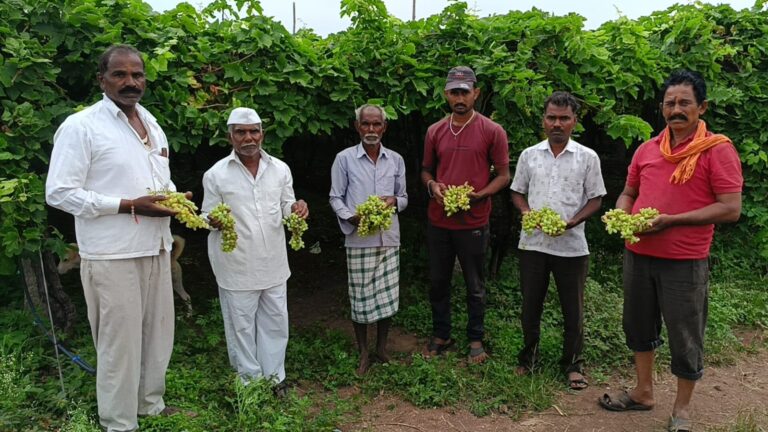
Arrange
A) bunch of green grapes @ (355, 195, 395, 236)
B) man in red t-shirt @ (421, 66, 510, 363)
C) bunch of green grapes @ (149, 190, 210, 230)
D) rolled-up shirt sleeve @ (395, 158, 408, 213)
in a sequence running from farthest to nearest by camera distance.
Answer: rolled-up shirt sleeve @ (395, 158, 408, 213) → man in red t-shirt @ (421, 66, 510, 363) → bunch of green grapes @ (355, 195, 395, 236) → bunch of green grapes @ (149, 190, 210, 230)

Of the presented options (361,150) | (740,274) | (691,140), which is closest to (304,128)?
(361,150)

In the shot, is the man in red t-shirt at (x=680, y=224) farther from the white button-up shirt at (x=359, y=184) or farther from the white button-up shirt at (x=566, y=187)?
the white button-up shirt at (x=359, y=184)

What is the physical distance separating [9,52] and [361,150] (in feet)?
8.21

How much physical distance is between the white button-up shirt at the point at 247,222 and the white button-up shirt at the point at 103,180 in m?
0.48

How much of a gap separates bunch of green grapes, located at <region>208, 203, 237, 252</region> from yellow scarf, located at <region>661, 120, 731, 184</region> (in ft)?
9.09

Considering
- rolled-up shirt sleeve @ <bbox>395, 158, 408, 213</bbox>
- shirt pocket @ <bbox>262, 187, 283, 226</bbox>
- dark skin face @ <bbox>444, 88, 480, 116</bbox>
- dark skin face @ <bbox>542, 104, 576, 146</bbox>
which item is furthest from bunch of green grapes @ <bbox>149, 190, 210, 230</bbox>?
dark skin face @ <bbox>542, 104, 576, 146</bbox>

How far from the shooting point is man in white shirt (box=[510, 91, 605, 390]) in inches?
160

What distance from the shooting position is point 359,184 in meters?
4.33

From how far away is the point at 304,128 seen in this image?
17.1 feet

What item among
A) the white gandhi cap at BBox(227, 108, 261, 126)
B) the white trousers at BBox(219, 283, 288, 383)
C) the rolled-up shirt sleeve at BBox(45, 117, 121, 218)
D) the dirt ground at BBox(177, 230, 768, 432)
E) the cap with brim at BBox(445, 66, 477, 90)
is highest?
the cap with brim at BBox(445, 66, 477, 90)

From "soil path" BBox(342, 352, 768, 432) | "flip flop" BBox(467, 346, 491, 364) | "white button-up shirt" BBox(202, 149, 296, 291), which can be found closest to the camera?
"white button-up shirt" BBox(202, 149, 296, 291)

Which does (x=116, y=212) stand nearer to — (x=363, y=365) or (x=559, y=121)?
(x=363, y=365)

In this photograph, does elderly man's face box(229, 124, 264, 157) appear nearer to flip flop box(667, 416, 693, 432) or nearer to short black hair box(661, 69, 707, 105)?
short black hair box(661, 69, 707, 105)

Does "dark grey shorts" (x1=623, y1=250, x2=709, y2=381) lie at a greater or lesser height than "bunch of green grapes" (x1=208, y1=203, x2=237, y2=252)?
lesser
